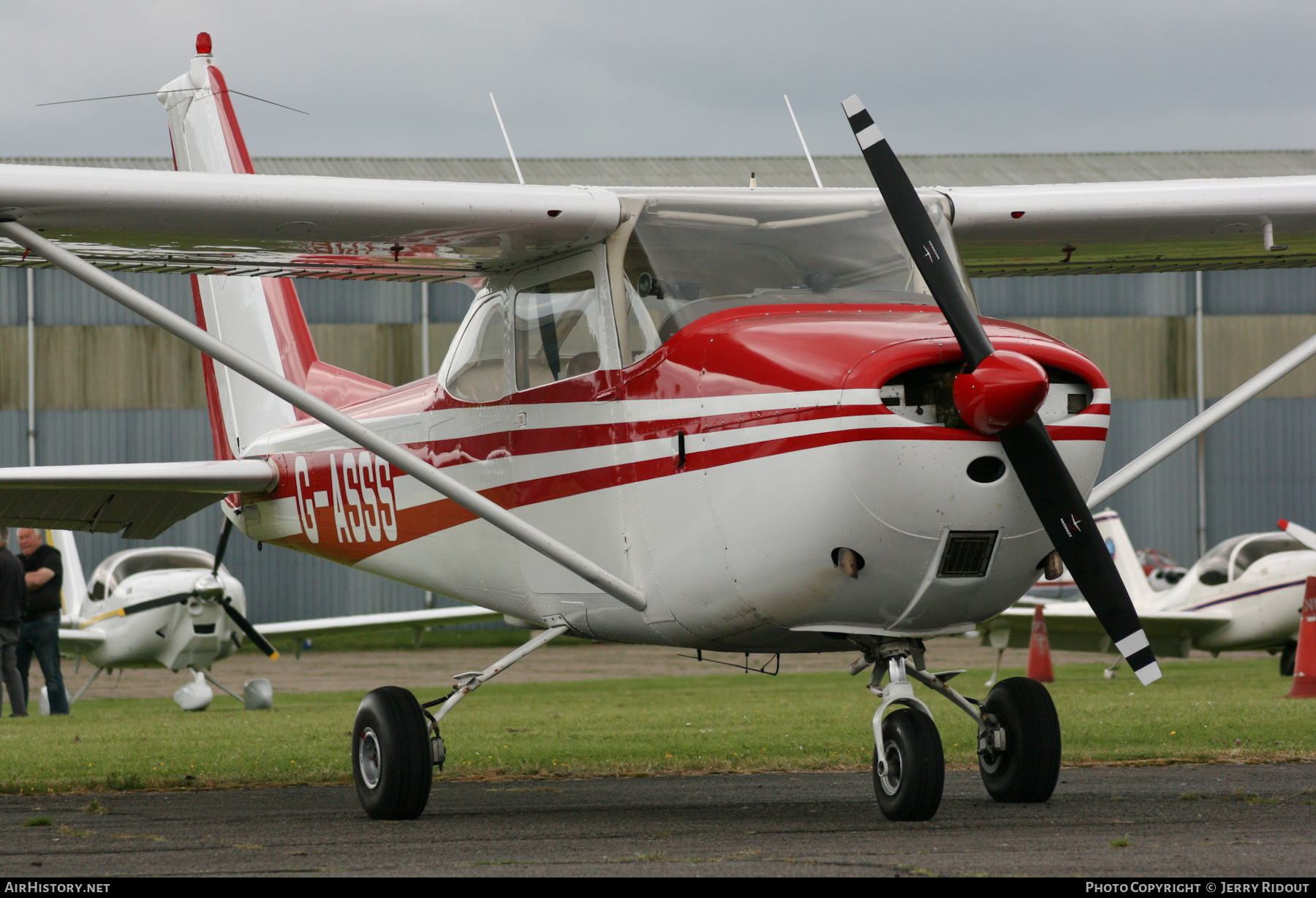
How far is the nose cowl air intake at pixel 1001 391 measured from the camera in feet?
18.1

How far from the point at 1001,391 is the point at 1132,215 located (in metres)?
2.99

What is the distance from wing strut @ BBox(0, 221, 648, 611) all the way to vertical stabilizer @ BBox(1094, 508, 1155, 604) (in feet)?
46.5

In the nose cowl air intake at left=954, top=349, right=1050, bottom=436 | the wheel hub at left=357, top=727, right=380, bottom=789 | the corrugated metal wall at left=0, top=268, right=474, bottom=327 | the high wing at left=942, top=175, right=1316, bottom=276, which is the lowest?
the wheel hub at left=357, top=727, right=380, bottom=789

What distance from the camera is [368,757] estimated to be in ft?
24.5

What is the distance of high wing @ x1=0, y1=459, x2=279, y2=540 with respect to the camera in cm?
860

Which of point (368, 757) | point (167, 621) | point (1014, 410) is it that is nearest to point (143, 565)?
point (167, 621)

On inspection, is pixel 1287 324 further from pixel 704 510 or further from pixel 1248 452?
pixel 704 510

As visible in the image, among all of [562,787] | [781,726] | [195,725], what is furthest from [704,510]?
[195,725]

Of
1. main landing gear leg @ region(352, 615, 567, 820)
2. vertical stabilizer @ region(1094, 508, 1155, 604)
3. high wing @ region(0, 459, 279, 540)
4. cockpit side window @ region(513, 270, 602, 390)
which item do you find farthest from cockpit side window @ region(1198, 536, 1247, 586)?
cockpit side window @ region(513, 270, 602, 390)

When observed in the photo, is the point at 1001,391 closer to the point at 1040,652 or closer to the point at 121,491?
the point at 121,491

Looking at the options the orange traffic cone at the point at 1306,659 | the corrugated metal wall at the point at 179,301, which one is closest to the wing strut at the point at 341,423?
the orange traffic cone at the point at 1306,659

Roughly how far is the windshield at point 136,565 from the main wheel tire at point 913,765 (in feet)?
46.4

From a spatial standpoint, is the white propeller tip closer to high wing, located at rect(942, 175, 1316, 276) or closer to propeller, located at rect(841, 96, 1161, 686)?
propeller, located at rect(841, 96, 1161, 686)

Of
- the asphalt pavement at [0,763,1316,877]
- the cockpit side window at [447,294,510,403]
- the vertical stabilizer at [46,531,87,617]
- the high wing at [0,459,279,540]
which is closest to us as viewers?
the asphalt pavement at [0,763,1316,877]
